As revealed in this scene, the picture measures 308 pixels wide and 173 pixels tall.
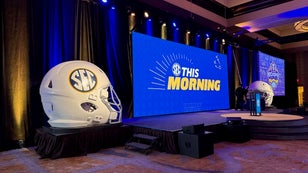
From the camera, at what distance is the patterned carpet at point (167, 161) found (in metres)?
2.91

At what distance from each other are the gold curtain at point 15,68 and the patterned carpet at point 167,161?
1.46 feet

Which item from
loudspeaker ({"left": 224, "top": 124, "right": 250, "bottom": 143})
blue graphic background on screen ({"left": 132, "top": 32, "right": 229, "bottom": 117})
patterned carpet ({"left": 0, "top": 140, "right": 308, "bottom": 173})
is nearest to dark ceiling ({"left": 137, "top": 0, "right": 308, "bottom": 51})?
blue graphic background on screen ({"left": 132, "top": 32, "right": 229, "bottom": 117})

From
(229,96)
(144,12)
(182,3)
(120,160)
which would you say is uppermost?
(182,3)

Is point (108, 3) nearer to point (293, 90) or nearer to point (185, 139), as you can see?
point (185, 139)

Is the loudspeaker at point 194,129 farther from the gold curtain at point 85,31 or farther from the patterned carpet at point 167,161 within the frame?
the gold curtain at point 85,31

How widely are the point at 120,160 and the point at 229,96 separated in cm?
656

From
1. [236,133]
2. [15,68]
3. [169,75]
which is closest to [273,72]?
[169,75]

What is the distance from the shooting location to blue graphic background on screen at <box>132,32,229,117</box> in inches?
223

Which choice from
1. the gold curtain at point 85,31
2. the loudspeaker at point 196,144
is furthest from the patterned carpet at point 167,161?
the gold curtain at point 85,31

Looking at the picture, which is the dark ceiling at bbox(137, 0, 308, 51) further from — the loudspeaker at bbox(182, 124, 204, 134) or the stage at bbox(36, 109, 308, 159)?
the loudspeaker at bbox(182, 124, 204, 134)

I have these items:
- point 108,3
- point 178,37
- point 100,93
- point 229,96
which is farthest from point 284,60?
point 100,93

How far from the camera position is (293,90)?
13.1 m

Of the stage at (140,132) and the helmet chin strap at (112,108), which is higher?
the helmet chin strap at (112,108)

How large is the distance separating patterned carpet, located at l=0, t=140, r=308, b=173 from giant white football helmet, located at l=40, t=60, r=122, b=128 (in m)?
0.58
